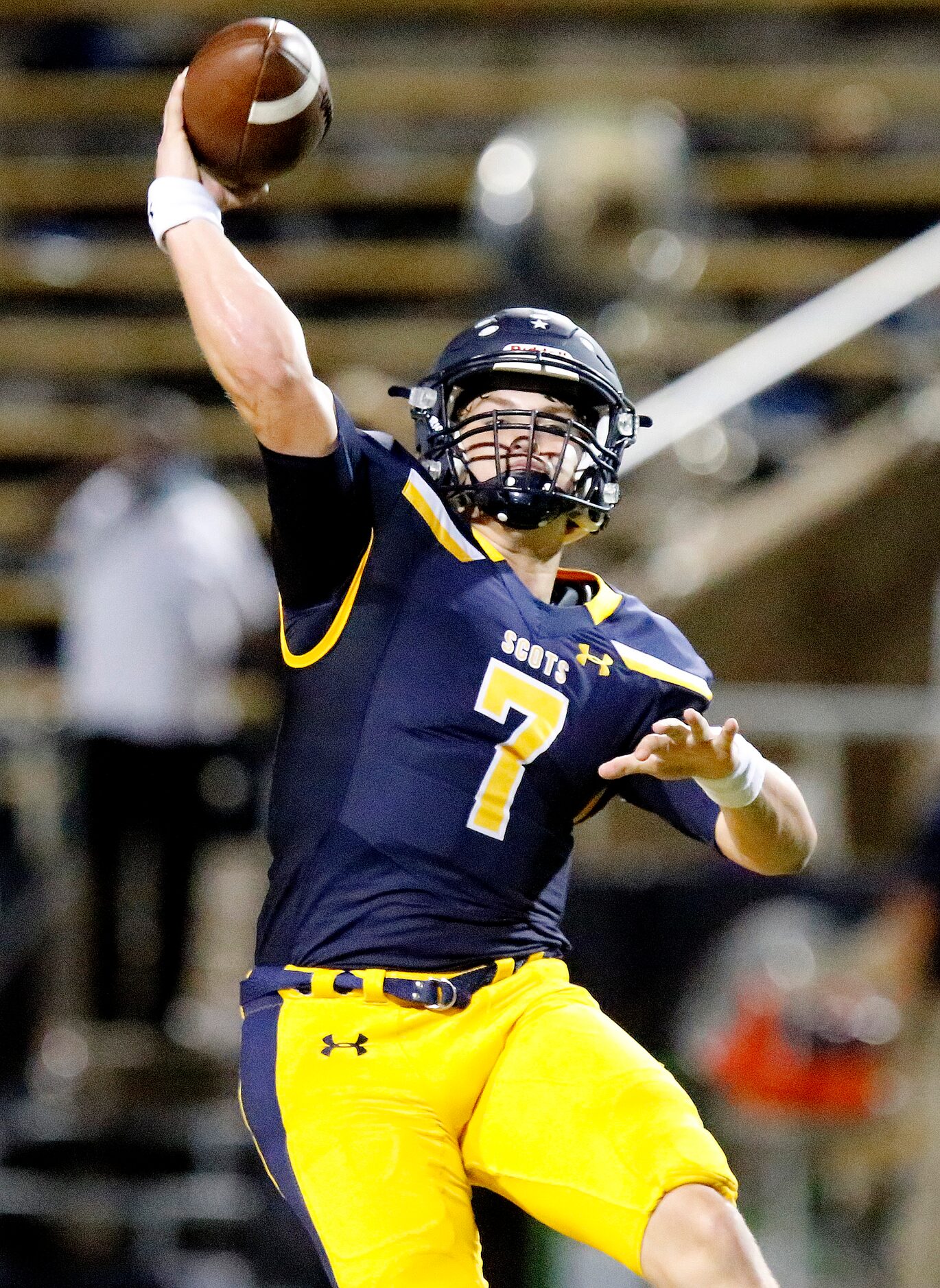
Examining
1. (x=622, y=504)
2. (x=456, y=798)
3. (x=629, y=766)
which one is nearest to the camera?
(x=629, y=766)

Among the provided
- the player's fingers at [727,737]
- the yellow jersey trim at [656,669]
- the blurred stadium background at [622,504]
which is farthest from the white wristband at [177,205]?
the blurred stadium background at [622,504]

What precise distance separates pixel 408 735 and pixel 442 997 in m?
0.38

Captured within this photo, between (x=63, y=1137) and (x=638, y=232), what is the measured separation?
149 inches

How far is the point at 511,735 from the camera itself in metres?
2.83

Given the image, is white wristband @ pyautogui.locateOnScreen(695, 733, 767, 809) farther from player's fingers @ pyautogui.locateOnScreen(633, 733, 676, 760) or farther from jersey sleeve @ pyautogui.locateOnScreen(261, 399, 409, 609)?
jersey sleeve @ pyautogui.locateOnScreen(261, 399, 409, 609)

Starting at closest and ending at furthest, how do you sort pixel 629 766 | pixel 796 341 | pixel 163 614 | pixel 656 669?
pixel 629 766 → pixel 656 669 → pixel 163 614 → pixel 796 341

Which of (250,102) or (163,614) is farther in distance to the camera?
(163,614)

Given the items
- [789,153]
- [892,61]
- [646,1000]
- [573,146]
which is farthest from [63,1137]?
[892,61]

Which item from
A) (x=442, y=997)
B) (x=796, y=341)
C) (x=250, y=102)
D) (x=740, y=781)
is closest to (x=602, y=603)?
(x=740, y=781)

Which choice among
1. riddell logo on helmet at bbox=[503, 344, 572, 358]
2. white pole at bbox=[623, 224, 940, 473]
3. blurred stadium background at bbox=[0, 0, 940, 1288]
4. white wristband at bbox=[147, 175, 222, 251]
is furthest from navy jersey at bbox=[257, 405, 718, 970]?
white pole at bbox=[623, 224, 940, 473]

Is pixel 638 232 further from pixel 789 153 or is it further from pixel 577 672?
pixel 577 672

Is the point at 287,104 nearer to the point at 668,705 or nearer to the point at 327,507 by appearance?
the point at 327,507

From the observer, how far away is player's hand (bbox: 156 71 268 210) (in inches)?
110

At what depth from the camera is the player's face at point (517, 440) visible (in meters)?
2.90
